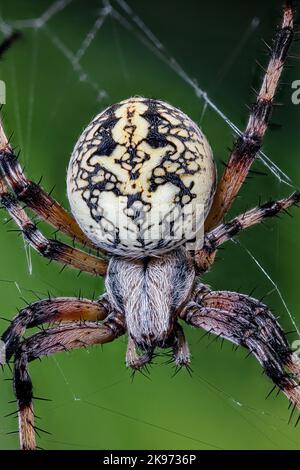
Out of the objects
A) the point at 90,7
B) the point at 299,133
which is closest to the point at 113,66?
the point at 90,7

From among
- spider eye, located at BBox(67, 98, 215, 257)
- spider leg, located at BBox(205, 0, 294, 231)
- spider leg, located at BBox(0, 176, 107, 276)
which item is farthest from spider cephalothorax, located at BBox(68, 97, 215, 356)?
spider leg, located at BBox(0, 176, 107, 276)

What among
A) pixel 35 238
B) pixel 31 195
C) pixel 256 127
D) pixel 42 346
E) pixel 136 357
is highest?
pixel 256 127

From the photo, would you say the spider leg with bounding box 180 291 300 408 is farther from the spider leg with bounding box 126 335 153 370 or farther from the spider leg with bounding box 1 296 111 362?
the spider leg with bounding box 1 296 111 362

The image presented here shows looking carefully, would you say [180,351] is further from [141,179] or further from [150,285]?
[141,179]

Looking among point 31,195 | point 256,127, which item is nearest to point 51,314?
point 31,195

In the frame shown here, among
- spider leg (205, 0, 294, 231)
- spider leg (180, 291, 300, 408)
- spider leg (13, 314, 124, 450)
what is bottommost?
spider leg (13, 314, 124, 450)

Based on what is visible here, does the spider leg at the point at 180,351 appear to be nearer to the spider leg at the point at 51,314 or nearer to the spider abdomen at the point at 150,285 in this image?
the spider abdomen at the point at 150,285

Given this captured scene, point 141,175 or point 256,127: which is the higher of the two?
point 256,127
